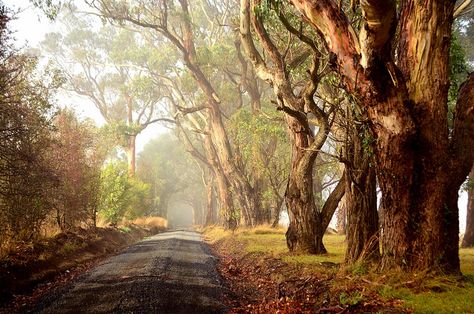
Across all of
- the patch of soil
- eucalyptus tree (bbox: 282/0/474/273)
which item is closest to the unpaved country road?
the patch of soil

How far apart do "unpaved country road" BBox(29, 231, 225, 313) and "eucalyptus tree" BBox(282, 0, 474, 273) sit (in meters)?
3.42

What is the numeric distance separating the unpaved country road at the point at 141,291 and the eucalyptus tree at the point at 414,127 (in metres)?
3.42

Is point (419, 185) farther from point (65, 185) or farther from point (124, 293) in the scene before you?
point (65, 185)

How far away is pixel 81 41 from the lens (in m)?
35.3

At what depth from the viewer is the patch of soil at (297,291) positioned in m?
5.20

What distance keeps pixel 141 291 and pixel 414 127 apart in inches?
217

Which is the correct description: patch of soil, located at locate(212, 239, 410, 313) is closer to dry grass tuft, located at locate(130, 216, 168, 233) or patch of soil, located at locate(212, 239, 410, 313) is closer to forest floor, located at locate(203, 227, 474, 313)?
forest floor, located at locate(203, 227, 474, 313)

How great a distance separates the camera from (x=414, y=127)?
5.96 m

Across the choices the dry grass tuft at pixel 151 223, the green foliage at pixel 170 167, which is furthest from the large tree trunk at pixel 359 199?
the green foliage at pixel 170 167

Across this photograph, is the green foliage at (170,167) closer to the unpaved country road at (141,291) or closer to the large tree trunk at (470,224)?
the large tree trunk at (470,224)

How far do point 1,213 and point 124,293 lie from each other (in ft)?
16.7

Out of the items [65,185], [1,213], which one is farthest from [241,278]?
[65,185]

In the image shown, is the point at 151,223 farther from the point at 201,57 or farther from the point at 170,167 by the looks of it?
the point at 170,167

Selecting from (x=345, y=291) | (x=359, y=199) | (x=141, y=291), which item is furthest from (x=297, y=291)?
(x=141, y=291)
